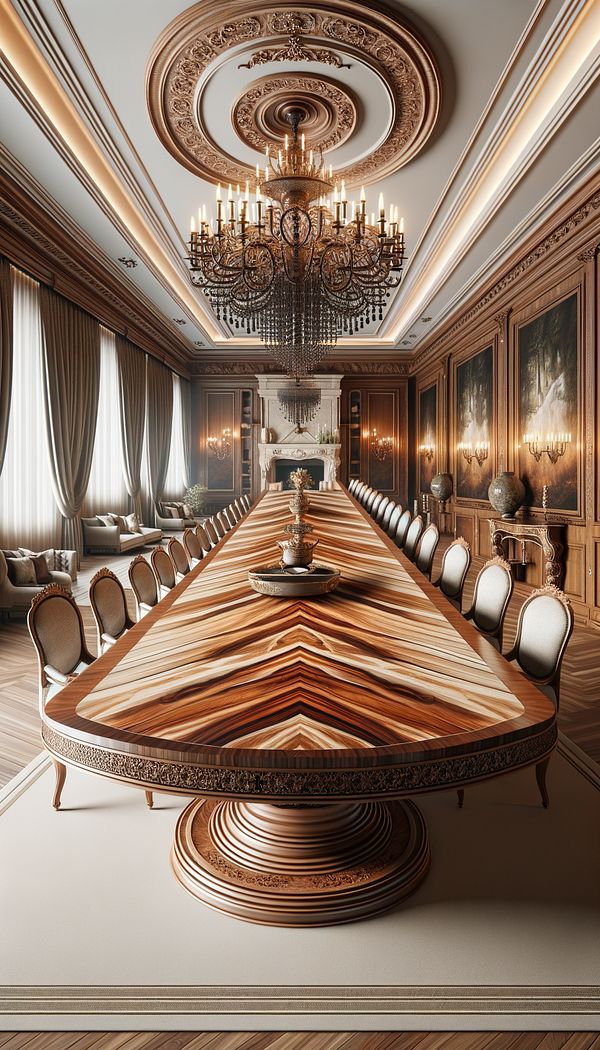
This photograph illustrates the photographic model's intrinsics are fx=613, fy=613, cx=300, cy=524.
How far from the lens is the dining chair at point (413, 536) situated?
474 centimetres

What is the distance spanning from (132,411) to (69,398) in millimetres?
2524

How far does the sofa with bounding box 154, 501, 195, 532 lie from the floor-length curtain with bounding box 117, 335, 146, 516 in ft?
2.18

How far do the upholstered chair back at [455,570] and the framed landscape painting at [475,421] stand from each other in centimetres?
417

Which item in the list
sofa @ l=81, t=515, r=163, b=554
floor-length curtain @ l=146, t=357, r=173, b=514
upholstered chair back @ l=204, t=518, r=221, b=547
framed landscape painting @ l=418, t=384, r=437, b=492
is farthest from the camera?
framed landscape painting @ l=418, t=384, r=437, b=492

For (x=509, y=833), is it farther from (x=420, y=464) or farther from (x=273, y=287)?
(x=420, y=464)

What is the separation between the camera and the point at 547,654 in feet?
7.53

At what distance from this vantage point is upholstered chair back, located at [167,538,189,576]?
12.8ft

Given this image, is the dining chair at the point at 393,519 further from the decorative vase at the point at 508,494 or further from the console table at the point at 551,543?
the console table at the point at 551,543

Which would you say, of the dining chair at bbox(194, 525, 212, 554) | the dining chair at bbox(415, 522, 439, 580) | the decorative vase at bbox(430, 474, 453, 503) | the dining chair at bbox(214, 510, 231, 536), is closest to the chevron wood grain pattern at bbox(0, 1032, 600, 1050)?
the dining chair at bbox(415, 522, 439, 580)

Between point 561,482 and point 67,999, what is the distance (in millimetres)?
5206

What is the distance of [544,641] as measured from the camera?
2326 mm

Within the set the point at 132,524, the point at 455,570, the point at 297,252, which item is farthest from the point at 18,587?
the point at 132,524

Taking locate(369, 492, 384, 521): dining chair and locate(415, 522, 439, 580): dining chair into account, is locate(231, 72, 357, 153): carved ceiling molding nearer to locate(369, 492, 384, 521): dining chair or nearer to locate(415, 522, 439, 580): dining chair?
locate(415, 522, 439, 580): dining chair

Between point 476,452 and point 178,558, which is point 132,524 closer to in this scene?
point 476,452
